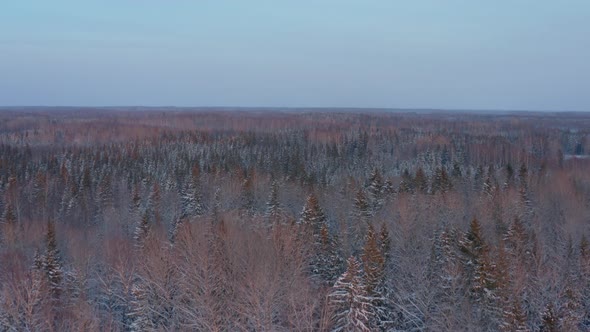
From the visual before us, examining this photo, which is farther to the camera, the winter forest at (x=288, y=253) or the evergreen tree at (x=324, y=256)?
the evergreen tree at (x=324, y=256)

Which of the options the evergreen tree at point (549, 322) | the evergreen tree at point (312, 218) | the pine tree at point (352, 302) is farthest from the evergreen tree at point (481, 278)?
the evergreen tree at point (312, 218)

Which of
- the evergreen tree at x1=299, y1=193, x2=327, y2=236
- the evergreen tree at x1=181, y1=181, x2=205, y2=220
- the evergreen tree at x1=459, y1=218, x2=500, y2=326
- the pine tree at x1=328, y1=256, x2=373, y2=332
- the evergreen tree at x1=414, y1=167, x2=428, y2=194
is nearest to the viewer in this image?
the pine tree at x1=328, y1=256, x2=373, y2=332

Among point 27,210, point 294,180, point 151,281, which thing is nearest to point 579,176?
point 294,180

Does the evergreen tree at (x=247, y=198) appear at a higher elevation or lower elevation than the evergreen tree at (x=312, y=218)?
lower

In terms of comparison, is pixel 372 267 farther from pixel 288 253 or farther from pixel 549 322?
pixel 549 322

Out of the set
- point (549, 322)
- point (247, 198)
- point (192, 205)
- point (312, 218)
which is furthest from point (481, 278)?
point (192, 205)

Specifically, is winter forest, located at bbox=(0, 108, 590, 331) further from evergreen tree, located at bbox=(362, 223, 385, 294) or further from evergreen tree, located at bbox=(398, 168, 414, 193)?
evergreen tree, located at bbox=(398, 168, 414, 193)

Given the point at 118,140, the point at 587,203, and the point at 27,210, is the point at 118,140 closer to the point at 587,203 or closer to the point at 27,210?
the point at 27,210

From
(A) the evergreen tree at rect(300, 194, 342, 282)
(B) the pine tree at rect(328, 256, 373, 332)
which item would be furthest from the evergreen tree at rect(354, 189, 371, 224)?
(B) the pine tree at rect(328, 256, 373, 332)

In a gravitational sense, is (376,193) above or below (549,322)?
below

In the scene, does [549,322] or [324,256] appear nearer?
[549,322]

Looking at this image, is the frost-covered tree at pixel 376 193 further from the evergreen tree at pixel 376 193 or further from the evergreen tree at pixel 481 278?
the evergreen tree at pixel 481 278

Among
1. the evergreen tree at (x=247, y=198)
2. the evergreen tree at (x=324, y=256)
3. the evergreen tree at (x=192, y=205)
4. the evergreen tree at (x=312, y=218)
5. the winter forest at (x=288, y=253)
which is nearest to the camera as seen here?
the winter forest at (x=288, y=253)

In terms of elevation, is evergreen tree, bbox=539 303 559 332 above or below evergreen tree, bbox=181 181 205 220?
above
